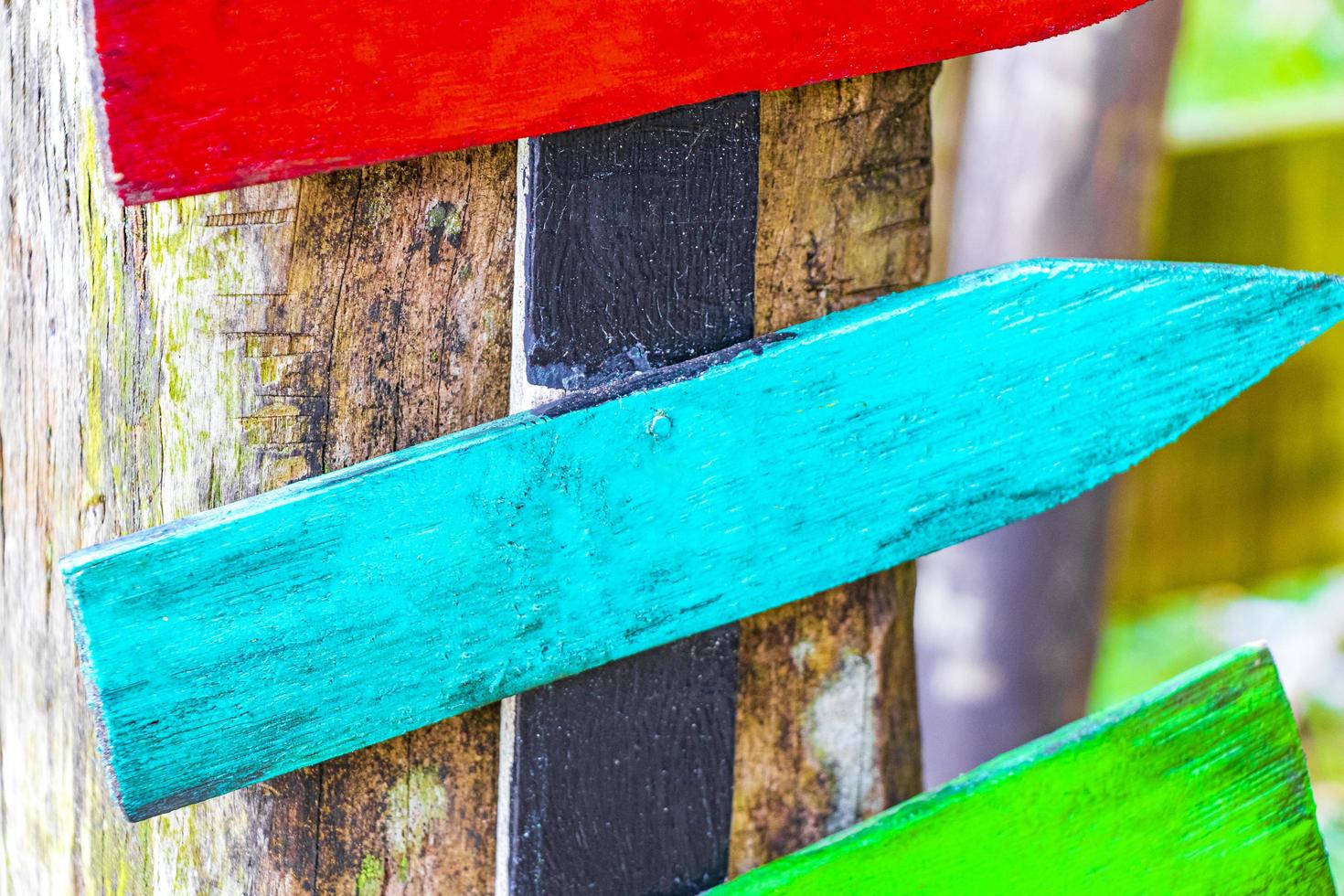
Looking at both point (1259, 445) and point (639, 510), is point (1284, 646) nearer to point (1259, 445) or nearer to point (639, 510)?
point (1259, 445)

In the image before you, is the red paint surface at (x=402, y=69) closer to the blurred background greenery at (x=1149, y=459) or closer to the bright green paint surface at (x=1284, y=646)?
the blurred background greenery at (x=1149, y=459)

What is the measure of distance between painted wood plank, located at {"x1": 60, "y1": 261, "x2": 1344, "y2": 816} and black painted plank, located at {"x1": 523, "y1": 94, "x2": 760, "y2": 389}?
5 cm

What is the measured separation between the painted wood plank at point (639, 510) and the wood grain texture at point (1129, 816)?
9.0 inches

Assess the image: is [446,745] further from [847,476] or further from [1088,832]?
[1088,832]

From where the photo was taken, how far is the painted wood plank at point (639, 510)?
30.9 inches

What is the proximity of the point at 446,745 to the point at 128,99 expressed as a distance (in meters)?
0.55

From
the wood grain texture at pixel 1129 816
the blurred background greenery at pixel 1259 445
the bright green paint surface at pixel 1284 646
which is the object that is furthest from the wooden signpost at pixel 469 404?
the bright green paint surface at pixel 1284 646

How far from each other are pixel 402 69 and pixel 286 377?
27 cm

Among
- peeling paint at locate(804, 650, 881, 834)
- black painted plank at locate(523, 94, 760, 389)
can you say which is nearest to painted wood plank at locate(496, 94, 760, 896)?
black painted plank at locate(523, 94, 760, 389)

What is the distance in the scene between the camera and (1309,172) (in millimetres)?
3639

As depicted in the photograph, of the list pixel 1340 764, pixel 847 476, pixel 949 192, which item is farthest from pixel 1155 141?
pixel 1340 764

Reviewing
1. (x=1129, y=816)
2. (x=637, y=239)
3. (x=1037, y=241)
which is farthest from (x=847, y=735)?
(x=1037, y=241)

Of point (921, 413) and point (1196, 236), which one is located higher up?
point (921, 413)

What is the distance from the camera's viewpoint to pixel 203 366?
2.92 ft
